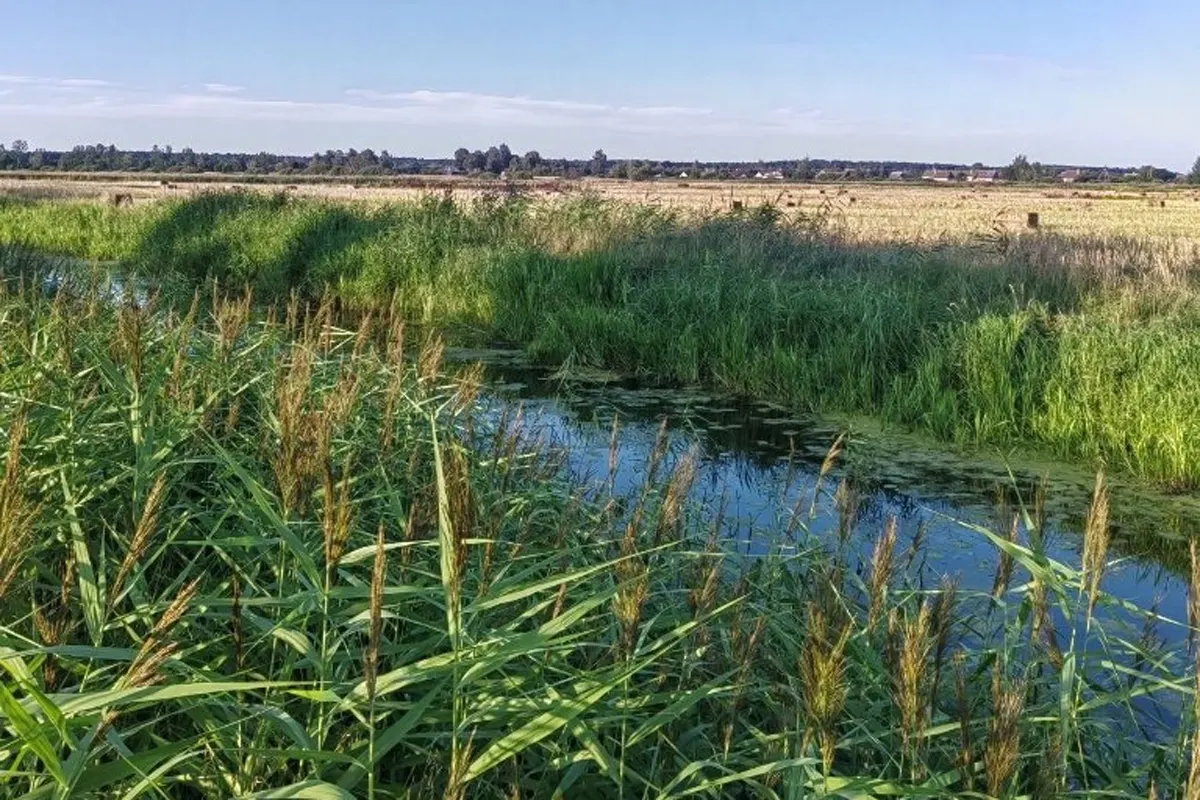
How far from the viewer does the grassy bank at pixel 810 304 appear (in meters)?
8.20

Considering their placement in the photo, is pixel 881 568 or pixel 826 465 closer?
pixel 881 568

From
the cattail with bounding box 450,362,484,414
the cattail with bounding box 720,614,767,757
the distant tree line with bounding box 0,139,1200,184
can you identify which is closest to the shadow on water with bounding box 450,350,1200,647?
the cattail with bounding box 450,362,484,414

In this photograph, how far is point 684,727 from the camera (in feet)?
9.52

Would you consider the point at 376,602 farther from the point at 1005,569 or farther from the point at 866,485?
the point at 866,485

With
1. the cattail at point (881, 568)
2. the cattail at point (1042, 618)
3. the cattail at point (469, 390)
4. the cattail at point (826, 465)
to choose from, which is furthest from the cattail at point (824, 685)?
the cattail at point (469, 390)

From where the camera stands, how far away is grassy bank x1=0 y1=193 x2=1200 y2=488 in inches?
323

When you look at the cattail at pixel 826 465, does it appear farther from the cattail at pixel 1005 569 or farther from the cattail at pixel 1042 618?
the cattail at pixel 1042 618

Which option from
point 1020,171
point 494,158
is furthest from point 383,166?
point 1020,171

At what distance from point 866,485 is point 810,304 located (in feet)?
13.3

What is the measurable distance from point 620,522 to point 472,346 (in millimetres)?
7912

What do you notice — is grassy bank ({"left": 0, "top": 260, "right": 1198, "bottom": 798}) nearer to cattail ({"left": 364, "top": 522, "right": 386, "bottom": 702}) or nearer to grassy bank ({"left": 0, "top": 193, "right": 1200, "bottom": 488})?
cattail ({"left": 364, "top": 522, "right": 386, "bottom": 702})

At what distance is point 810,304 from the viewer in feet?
34.9

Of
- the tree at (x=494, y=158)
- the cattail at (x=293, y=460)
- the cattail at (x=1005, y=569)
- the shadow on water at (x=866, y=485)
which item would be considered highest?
the tree at (x=494, y=158)

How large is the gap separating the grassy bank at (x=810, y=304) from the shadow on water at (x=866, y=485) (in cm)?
47
